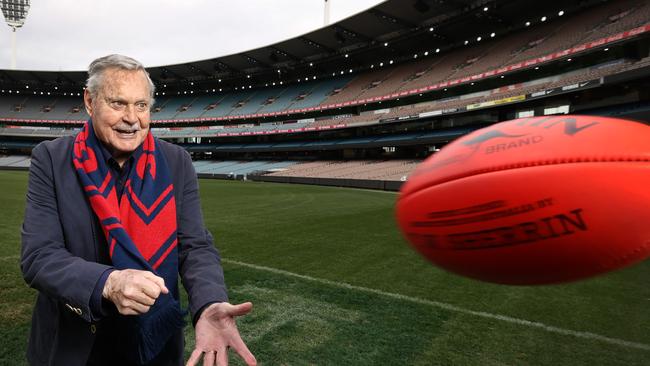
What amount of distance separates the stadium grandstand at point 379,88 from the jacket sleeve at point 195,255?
72.3ft

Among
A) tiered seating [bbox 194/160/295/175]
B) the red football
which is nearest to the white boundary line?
the red football

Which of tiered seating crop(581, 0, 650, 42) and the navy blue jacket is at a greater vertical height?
tiered seating crop(581, 0, 650, 42)

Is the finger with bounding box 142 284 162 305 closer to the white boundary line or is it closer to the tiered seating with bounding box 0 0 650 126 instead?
the white boundary line

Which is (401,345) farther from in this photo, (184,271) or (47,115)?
(47,115)

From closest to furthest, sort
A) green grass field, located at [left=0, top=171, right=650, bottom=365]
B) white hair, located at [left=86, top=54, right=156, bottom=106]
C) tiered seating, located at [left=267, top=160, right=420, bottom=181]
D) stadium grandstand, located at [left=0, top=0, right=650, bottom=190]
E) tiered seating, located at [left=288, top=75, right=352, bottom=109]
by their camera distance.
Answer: white hair, located at [left=86, top=54, right=156, bottom=106], green grass field, located at [left=0, top=171, right=650, bottom=365], stadium grandstand, located at [left=0, top=0, right=650, bottom=190], tiered seating, located at [left=267, top=160, right=420, bottom=181], tiered seating, located at [left=288, top=75, right=352, bottom=109]

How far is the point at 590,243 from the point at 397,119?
32342 millimetres

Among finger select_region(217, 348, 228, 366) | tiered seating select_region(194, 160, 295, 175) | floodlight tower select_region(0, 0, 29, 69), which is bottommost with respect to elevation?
tiered seating select_region(194, 160, 295, 175)

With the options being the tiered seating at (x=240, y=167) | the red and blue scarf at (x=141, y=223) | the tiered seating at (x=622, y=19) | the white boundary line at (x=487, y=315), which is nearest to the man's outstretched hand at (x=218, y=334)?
the red and blue scarf at (x=141, y=223)

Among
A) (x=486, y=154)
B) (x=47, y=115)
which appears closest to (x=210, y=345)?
(x=486, y=154)

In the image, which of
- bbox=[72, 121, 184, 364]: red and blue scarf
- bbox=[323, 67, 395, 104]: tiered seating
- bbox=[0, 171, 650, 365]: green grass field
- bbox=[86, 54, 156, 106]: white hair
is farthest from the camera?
bbox=[323, 67, 395, 104]: tiered seating

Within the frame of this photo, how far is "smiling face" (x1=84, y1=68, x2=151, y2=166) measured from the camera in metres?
1.35

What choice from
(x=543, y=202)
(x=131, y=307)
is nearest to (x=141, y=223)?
(x=131, y=307)

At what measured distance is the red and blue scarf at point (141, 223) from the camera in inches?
48.5

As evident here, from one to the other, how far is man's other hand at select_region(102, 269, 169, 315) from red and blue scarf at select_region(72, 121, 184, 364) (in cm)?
15
